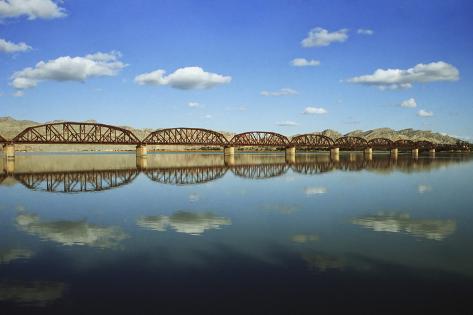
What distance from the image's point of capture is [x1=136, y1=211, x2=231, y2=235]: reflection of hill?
20672 mm

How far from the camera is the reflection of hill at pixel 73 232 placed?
1787 centimetres

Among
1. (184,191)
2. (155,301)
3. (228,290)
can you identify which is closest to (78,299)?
(155,301)

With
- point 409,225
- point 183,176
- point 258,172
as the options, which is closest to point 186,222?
point 409,225

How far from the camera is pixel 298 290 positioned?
38.3ft

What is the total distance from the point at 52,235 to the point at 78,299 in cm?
947

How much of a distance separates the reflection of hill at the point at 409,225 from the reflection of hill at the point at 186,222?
8114 millimetres

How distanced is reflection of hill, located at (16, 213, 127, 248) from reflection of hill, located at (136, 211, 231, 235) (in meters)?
2.10

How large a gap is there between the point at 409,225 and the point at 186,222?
12415mm

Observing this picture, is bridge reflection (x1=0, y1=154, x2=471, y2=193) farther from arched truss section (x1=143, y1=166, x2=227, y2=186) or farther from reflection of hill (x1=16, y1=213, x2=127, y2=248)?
reflection of hill (x1=16, y1=213, x2=127, y2=248)

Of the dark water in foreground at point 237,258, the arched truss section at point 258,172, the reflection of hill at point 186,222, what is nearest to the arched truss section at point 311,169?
the arched truss section at point 258,172

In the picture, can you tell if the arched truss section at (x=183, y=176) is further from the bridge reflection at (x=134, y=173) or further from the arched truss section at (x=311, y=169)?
the arched truss section at (x=311, y=169)

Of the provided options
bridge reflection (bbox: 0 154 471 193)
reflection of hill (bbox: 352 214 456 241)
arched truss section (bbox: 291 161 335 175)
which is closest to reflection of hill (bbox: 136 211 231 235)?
reflection of hill (bbox: 352 214 456 241)

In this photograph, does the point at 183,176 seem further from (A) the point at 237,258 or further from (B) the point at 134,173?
(A) the point at 237,258

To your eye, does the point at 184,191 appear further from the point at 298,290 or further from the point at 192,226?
the point at 298,290
